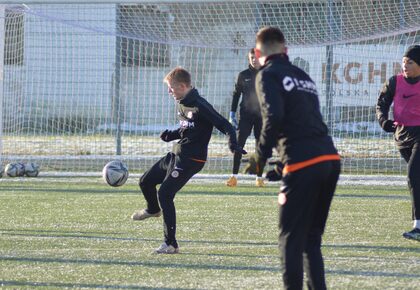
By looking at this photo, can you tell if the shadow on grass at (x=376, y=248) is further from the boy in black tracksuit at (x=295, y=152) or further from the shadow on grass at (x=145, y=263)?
the boy in black tracksuit at (x=295, y=152)

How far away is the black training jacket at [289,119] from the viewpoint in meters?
5.11

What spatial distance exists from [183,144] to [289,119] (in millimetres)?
3001

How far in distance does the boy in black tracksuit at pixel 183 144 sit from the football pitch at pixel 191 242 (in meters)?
0.35

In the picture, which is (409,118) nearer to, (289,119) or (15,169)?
(289,119)

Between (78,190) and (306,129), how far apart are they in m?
8.91

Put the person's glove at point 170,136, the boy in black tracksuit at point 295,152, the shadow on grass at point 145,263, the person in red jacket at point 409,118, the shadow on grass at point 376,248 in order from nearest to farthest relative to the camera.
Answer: the boy in black tracksuit at point 295,152 < the shadow on grass at point 145,263 < the shadow on grass at point 376,248 < the person's glove at point 170,136 < the person in red jacket at point 409,118

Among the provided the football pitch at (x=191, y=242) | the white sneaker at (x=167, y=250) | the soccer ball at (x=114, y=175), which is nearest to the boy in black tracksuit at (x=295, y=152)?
the football pitch at (x=191, y=242)

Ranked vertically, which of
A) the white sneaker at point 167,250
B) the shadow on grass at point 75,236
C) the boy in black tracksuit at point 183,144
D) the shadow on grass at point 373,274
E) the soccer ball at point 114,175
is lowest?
Answer: the shadow on grass at point 75,236

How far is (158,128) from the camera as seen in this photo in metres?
19.1

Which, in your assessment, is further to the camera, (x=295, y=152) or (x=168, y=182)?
(x=168, y=182)

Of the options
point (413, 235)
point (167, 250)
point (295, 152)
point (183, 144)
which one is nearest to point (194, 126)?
point (183, 144)

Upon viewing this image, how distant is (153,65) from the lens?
61.6 feet

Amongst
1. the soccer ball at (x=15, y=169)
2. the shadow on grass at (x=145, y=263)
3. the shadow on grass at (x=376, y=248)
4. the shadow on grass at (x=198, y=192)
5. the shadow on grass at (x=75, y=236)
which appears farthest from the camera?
the soccer ball at (x=15, y=169)

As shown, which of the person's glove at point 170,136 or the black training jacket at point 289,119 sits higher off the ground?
the black training jacket at point 289,119
